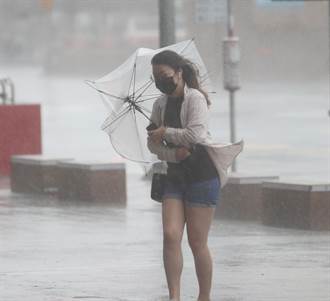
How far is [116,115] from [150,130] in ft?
3.41

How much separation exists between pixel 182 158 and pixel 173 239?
0.54m

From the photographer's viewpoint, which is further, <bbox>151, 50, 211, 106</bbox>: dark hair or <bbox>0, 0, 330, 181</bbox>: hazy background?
<bbox>0, 0, 330, 181</bbox>: hazy background

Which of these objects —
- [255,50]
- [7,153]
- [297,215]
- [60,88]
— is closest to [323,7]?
[255,50]

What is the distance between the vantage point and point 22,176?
728 inches

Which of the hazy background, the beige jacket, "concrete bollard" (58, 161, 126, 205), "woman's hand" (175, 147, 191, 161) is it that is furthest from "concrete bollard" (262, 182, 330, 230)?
"woman's hand" (175, 147, 191, 161)

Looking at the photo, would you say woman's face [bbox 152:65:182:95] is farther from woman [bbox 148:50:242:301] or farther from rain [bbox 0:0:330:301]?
rain [bbox 0:0:330:301]

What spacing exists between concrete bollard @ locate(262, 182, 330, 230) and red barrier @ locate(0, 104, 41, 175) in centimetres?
667

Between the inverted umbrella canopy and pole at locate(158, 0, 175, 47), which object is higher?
pole at locate(158, 0, 175, 47)

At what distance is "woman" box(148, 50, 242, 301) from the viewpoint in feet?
31.9

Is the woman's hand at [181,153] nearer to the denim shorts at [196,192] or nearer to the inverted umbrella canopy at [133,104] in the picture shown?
the denim shorts at [196,192]

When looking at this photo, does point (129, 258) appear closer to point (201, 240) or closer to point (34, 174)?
point (201, 240)

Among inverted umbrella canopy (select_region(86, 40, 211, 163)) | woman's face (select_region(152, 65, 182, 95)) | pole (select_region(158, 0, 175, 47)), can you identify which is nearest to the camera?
woman's face (select_region(152, 65, 182, 95))

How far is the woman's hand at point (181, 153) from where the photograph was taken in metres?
9.75

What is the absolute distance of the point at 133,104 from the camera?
10.8m
